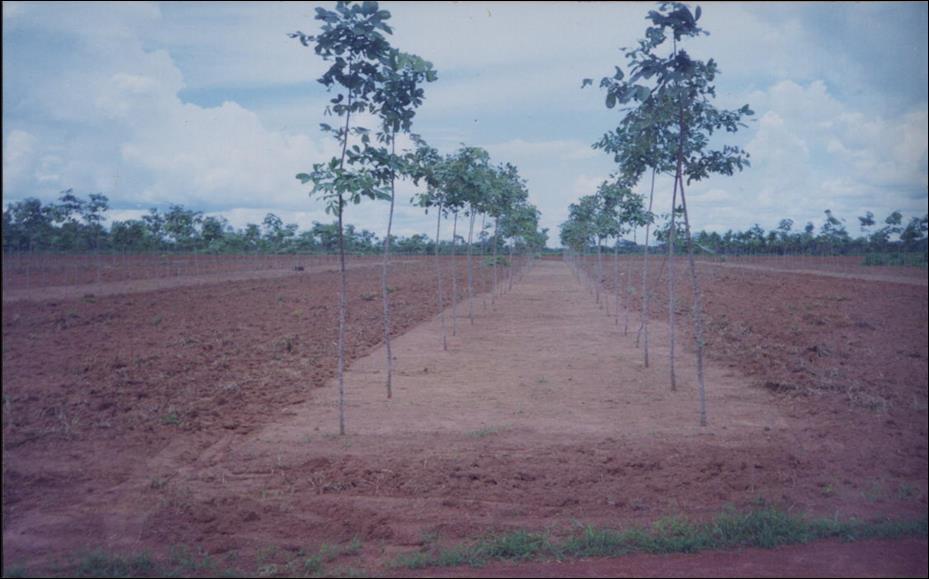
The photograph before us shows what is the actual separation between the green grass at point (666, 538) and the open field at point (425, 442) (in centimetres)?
25

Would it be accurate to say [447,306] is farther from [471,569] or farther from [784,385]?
[471,569]

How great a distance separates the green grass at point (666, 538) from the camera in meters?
5.33

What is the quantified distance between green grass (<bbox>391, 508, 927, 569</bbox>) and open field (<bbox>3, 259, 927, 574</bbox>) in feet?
0.82

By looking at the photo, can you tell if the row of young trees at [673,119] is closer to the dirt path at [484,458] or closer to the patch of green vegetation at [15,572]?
the dirt path at [484,458]

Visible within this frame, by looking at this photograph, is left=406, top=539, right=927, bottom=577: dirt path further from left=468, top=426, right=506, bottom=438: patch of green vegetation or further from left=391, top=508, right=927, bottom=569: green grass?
left=468, top=426, right=506, bottom=438: patch of green vegetation

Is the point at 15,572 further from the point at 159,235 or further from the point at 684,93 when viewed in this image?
the point at 159,235

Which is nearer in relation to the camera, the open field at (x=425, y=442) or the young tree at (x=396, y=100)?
the open field at (x=425, y=442)

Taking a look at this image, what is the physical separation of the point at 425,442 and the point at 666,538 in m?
3.65

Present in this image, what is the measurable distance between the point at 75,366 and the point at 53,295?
65.4 ft

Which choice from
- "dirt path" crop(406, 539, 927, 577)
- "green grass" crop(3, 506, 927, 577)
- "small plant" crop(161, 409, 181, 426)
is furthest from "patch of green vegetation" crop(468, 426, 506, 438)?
"small plant" crop(161, 409, 181, 426)

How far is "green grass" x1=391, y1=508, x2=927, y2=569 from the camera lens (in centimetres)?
533

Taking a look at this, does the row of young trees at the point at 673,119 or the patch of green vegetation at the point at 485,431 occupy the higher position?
the row of young trees at the point at 673,119

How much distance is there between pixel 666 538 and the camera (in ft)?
18.0

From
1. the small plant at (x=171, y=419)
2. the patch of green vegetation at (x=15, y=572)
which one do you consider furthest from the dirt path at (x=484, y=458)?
the small plant at (x=171, y=419)
